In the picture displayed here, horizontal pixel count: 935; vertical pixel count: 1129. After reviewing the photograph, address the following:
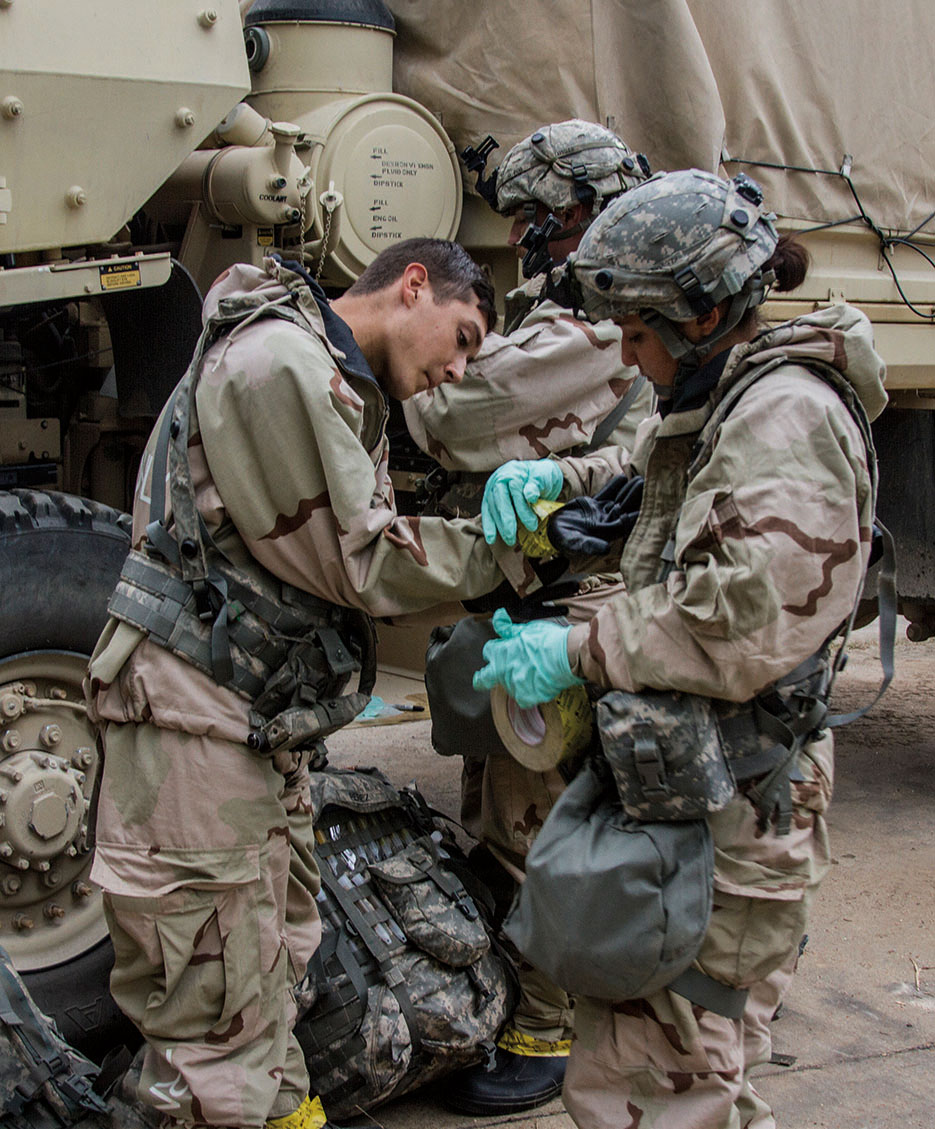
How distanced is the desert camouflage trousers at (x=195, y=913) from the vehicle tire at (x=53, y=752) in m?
0.55

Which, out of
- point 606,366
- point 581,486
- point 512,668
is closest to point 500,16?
point 606,366

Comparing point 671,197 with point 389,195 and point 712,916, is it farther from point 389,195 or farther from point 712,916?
point 389,195

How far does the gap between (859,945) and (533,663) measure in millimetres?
2300

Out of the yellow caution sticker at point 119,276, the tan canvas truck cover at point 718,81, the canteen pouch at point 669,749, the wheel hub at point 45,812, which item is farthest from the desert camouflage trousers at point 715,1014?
the tan canvas truck cover at point 718,81

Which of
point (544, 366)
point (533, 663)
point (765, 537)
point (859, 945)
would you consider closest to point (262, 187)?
point (544, 366)

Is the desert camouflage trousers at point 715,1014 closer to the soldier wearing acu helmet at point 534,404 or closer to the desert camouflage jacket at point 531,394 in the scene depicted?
Result: the soldier wearing acu helmet at point 534,404

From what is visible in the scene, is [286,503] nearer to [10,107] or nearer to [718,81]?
[10,107]

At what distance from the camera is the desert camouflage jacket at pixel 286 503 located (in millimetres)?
2330

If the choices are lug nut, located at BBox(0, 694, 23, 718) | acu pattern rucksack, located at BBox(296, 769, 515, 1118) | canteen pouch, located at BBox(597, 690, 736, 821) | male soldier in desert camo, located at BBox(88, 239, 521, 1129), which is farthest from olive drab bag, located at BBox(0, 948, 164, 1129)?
canteen pouch, located at BBox(597, 690, 736, 821)

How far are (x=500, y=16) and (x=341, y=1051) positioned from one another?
9.91 ft

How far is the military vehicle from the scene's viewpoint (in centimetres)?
307

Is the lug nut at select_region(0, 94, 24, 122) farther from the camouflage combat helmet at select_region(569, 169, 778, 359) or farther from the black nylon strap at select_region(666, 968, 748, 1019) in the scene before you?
the black nylon strap at select_region(666, 968, 748, 1019)

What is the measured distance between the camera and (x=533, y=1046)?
3258 millimetres

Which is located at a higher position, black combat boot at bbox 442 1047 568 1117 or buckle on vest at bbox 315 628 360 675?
buckle on vest at bbox 315 628 360 675
